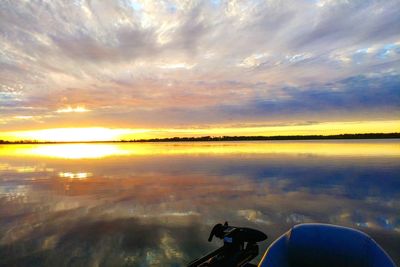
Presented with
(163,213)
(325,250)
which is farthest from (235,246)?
(163,213)

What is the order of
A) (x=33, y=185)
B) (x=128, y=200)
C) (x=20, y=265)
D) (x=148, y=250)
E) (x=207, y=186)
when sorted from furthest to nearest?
(x=33, y=185)
(x=207, y=186)
(x=128, y=200)
(x=148, y=250)
(x=20, y=265)

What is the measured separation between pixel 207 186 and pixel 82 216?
6446 mm

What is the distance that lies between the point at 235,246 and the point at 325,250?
2100 millimetres

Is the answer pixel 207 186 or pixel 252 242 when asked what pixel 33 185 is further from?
pixel 252 242

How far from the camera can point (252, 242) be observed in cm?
626

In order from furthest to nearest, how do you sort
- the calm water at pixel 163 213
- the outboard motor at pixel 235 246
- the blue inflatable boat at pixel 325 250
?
1. the calm water at pixel 163 213
2. the outboard motor at pixel 235 246
3. the blue inflatable boat at pixel 325 250

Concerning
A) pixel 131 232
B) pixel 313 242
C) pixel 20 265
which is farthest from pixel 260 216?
pixel 20 265

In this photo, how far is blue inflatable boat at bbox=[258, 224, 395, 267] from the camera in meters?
4.17

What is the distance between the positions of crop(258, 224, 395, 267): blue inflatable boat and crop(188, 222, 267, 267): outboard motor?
57.4 inches

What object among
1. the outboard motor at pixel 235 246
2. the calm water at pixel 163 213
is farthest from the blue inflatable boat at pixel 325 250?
the calm water at pixel 163 213

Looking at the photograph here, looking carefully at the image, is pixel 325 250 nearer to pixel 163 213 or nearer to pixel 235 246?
pixel 235 246

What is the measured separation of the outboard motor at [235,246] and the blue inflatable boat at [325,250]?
1.46 m

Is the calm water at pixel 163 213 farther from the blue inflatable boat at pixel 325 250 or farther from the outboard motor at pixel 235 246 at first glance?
the blue inflatable boat at pixel 325 250

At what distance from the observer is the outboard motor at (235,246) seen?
5.71m
